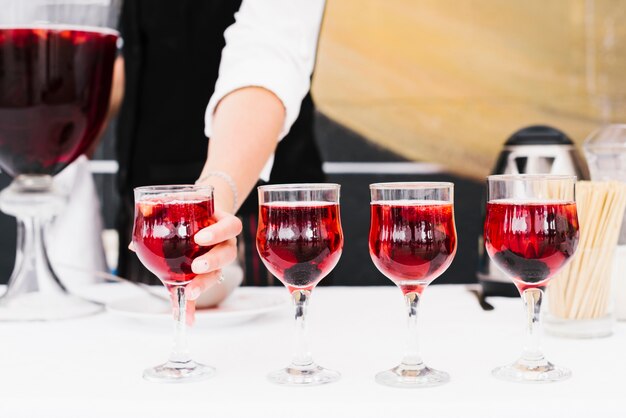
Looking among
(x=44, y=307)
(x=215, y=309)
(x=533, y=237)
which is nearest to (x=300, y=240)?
(x=533, y=237)

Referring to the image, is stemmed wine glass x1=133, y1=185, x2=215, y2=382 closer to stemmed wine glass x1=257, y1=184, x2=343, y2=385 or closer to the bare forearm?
stemmed wine glass x1=257, y1=184, x2=343, y2=385

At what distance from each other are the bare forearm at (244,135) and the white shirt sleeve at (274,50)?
3 cm

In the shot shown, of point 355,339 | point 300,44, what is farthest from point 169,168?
point 355,339

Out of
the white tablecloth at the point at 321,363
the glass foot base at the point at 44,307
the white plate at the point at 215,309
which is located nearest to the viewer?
the white tablecloth at the point at 321,363

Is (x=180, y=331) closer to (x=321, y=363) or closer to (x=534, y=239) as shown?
(x=321, y=363)

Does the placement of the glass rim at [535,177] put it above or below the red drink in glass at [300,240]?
above

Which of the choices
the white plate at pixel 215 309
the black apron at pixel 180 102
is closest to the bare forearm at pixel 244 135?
the white plate at pixel 215 309

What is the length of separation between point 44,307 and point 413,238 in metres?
0.76

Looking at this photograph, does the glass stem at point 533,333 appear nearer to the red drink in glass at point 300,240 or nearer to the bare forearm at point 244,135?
the red drink in glass at point 300,240

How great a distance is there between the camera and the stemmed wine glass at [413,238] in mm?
981

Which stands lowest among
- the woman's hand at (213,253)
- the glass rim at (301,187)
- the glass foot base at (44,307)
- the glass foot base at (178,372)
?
the glass foot base at (44,307)

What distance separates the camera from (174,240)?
1018mm

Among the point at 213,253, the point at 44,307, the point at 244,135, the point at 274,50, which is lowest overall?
the point at 44,307

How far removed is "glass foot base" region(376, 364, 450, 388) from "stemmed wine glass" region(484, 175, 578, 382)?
0.07 meters
